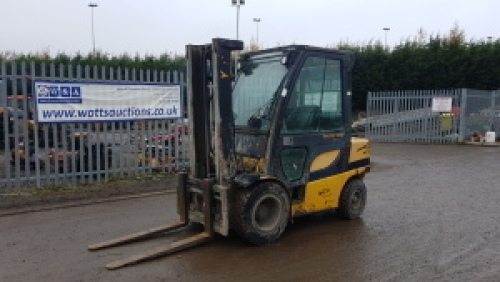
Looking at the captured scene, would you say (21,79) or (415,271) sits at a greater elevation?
(21,79)

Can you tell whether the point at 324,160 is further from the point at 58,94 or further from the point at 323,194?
the point at 58,94

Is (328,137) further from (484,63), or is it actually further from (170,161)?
(484,63)

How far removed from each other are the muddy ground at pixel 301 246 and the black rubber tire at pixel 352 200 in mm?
134

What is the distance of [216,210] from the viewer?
535 centimetres

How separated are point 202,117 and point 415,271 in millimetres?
2992

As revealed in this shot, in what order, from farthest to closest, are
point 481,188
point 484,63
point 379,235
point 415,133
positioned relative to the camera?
point 484,63 → point 415,133 → point 481,188 → point 379,235

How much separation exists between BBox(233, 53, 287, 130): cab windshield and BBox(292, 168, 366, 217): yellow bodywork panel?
1.14 metres

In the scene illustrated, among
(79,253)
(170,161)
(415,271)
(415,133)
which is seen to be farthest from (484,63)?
(79,253)

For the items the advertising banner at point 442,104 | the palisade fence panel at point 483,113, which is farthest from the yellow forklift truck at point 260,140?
the palisade fence panel at point 483,113

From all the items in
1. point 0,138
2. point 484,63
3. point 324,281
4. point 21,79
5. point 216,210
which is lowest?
point 324,281

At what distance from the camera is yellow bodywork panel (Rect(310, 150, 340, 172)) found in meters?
6.01

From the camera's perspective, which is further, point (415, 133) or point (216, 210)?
point (415, 133)

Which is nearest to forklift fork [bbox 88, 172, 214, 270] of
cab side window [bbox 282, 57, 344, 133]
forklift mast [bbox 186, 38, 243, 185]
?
forklift mast [bbox 186, 38, 243, 185]

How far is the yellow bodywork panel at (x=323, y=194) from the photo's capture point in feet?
19.4
